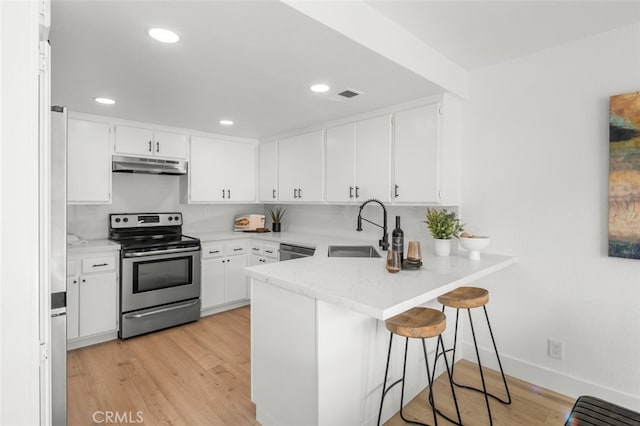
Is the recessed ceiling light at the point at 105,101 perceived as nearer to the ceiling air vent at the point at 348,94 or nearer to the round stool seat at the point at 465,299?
the ceiling air vent at the point at 348,94

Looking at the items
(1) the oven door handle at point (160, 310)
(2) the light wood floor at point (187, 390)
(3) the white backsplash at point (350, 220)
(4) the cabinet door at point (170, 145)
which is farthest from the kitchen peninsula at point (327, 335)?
(4) the cabinet door at point (170, 145)

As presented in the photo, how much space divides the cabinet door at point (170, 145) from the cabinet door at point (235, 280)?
1.39m

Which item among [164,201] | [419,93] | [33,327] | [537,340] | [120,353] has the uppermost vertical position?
[419,93]

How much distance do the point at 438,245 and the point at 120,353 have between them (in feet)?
9.65

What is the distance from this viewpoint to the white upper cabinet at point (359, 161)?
9.97ft

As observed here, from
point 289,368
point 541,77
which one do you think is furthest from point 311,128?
point 289,368

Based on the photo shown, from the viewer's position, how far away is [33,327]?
881mm

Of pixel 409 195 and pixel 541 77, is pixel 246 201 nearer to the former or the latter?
pixel 409 195

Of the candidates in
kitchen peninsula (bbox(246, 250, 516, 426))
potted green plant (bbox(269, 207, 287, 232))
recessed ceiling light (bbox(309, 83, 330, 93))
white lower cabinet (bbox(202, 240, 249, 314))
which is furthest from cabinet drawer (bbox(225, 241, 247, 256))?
recessed ceiling light (bbox(309, 83, 330, 93))

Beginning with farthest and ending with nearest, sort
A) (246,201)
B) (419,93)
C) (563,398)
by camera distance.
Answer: (246,201), (419,93), (563,398)

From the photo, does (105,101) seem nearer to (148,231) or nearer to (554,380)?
(148,231)

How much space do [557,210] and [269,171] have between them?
3.20m

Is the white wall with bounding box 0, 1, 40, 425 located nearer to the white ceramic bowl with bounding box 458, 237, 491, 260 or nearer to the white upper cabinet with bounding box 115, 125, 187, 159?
the white ceramic bowl with bounding box 458, 237, 491, 260

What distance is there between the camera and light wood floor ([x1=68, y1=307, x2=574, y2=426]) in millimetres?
2082
